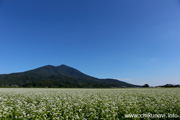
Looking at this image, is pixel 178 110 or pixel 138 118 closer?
pixel 138 118

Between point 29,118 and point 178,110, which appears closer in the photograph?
point 29,118

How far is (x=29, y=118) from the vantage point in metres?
8.45

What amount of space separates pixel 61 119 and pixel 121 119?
13.5 ft

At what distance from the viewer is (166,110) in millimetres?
9977

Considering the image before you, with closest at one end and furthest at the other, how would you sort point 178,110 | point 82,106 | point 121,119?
1. point 121,119
2. point 178,110
3. point 82,106

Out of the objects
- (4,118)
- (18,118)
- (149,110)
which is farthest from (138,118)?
(4,118)

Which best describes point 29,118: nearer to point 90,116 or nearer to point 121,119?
point 90,116

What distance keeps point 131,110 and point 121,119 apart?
1609 mm

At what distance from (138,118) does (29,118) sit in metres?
7.41

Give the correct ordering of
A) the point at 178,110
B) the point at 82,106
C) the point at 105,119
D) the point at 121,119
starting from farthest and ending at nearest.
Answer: the point at 82,106, the point at 178,110, the point at 121,119, the point at 105,119

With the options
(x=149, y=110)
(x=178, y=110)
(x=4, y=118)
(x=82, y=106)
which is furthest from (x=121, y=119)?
(x=4, y=118)

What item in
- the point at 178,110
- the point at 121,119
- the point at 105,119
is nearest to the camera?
the point at 105,119

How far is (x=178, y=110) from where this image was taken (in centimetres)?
962

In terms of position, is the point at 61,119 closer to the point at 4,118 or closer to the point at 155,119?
the point at 4,118
